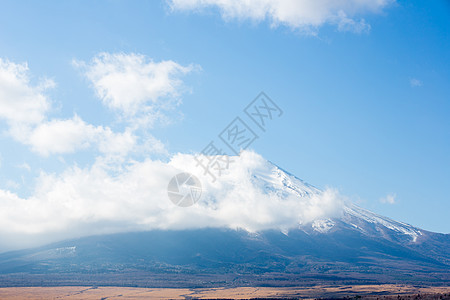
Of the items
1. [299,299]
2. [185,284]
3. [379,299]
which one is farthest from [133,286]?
[379,299]

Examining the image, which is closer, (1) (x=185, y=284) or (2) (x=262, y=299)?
(2) (x=262, y=299)

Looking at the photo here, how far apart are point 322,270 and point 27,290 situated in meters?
134

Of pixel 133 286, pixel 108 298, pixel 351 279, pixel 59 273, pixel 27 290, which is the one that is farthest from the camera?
pixel 59 273

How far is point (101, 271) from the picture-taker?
18562 cm

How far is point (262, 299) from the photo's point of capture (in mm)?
99938

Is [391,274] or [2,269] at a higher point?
[2,269]

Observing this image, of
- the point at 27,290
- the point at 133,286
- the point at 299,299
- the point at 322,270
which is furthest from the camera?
the point at 322,270

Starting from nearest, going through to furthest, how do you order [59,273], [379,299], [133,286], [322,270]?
[379,299] < [133,286] < [59,273] < [322,270]

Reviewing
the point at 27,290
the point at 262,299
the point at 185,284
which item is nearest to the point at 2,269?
the point at 27,290

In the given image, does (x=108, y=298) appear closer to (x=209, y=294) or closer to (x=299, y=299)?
(x=209, y=294)

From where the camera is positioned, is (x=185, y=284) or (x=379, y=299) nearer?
(x=379, y=299)

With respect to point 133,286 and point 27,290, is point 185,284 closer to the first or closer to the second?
point 133,286

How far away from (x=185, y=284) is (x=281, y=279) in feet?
136

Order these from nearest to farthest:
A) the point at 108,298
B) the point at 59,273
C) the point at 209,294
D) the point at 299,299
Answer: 1. the point at 299,299
2. the point at 108,298
3. the point at 209,294
4. the point at 59,273
